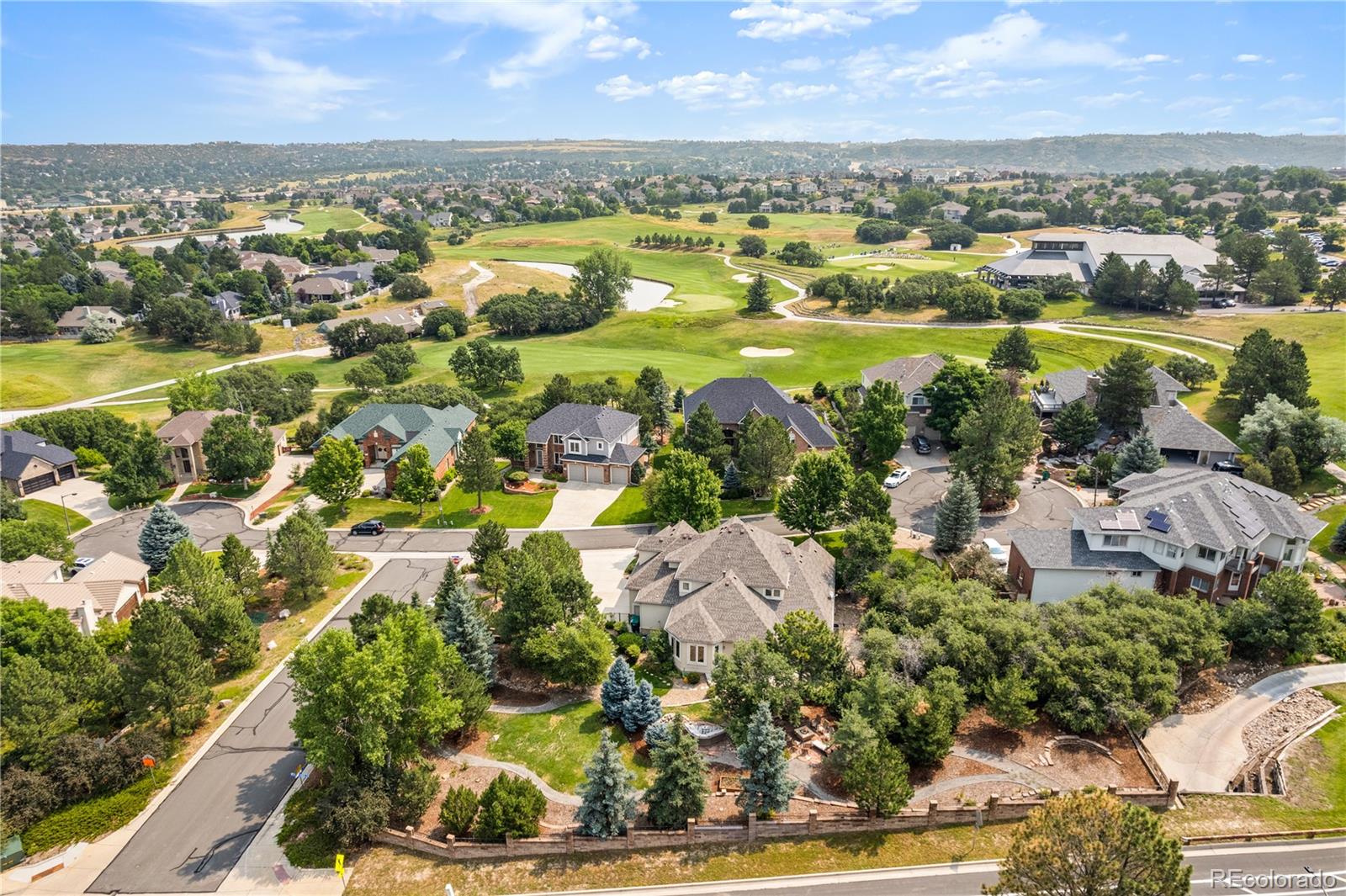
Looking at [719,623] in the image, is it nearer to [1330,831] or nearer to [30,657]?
[1330,831]

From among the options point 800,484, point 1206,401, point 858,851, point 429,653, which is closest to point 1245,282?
point 1206,401

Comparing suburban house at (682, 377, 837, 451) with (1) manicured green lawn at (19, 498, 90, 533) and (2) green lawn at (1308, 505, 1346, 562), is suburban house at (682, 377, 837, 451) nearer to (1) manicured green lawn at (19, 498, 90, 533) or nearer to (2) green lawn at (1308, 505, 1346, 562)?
(2) green lawn at (1308, 505, 1346, 562)

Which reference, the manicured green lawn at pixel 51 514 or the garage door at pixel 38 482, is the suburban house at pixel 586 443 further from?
the garage door at pixel 38 482

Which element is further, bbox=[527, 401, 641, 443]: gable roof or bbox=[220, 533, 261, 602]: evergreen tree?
bbox=[527, 401, 641, 443]: gable roof

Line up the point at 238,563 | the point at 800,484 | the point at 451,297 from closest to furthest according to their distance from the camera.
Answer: the point at 238,563, the point at 800,484, the point at 451,297

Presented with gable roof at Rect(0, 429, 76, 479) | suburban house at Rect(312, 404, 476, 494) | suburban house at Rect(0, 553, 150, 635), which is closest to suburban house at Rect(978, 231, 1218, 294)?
suburban house at Rect(312, 404, 476, 494)
